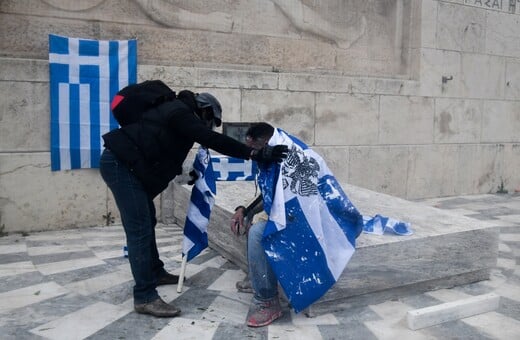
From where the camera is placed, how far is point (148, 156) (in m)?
3.33

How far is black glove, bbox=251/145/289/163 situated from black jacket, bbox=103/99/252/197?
0.06 meters

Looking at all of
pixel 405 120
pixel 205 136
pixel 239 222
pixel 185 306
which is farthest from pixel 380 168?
pixel 205 136

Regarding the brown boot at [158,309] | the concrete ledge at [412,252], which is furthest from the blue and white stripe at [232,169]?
the brown boot at [158,309]

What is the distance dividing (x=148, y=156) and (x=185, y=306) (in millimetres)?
1148

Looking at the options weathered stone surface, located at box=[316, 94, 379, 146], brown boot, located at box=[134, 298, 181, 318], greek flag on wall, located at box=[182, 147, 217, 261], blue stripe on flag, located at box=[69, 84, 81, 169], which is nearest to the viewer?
brown boot, located at box=[134, 298, 181, 318]

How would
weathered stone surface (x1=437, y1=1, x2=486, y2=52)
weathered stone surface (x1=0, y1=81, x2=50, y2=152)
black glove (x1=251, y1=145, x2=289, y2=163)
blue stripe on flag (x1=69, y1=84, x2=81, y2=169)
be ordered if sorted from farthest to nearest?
weathered stone surface (x1=437, y1=1, x2=486, y2=52)
blue stripe on flag (x1=69, y1=84, x2=81, y2=169)
weathered stone surface (x1=0, y1=81, x2=50, y2=152)
black glove (x1=251, y1=145, x2=289, y2=163)

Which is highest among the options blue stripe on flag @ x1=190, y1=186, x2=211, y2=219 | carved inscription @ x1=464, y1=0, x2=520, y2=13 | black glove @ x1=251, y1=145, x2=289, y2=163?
carved inscription @ x1=464, y1=0, x2=520, y2=13

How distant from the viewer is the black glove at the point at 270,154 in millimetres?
3184

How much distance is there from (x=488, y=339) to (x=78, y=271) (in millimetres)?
3299

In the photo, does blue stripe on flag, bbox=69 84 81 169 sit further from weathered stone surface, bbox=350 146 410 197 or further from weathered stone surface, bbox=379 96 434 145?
weathered stone surface, bbox=379 96 434 145

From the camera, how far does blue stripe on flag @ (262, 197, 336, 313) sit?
10.9 feet

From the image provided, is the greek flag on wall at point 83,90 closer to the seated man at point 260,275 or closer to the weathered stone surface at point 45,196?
the weathered stone surface at point 45,196

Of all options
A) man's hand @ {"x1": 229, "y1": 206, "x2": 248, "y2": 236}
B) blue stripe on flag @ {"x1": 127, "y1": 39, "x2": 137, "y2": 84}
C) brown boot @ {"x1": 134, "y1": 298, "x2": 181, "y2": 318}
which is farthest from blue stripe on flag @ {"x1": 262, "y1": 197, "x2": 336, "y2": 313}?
blue stripe on flag @ {"x1": 127, "y1": 39, "x2": 137, "y2": 84}

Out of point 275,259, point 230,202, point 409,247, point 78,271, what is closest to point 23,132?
point 78,271
